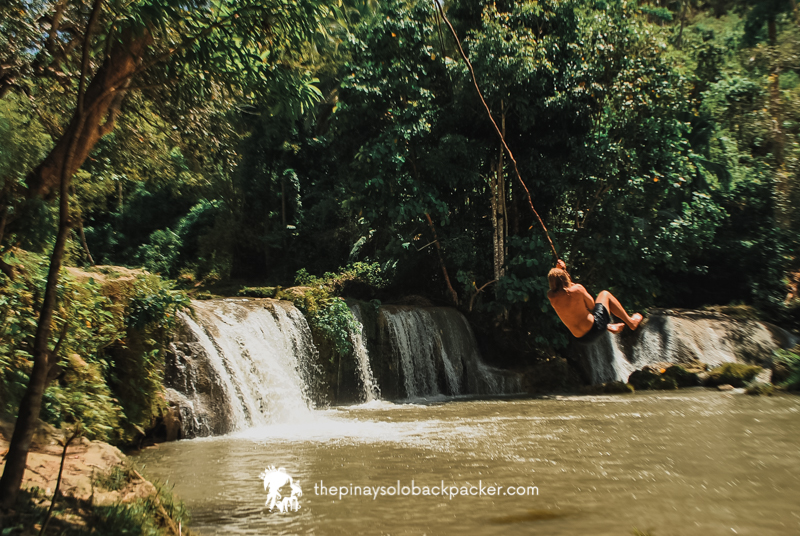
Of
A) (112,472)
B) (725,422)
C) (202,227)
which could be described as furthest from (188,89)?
(202,227)

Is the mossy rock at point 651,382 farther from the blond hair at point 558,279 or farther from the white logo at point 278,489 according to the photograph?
the white logo at point 278,489

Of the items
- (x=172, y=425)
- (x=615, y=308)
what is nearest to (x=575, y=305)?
(x=615, y=308)

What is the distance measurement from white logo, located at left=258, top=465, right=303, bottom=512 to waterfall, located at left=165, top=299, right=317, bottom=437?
3.25 m

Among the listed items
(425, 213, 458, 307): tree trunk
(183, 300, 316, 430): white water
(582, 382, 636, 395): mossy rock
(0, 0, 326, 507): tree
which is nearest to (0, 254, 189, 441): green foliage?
(183, 300, 316, 430): white water

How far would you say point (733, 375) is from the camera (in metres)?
15.5

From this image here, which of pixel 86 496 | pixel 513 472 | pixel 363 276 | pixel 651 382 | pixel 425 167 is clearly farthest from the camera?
pixel 363 276

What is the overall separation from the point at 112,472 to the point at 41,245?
2817 millimetres

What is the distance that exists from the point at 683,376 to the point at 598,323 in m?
10.6

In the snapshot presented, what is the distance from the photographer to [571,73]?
53.0ft

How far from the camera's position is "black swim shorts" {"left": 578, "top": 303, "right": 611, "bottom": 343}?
7285 mm

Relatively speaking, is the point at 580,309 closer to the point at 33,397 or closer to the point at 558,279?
the point at 558,279

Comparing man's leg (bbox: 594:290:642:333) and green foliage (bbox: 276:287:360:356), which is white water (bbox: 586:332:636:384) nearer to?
green foliage (bbox: 276:287:360:356)

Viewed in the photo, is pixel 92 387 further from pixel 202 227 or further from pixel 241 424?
pixel 202 227

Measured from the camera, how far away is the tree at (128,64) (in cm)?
389
